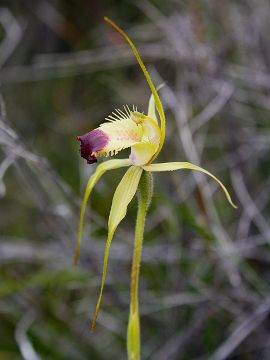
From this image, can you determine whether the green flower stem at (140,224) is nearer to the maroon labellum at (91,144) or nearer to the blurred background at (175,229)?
the maroon labellum at (91,144)

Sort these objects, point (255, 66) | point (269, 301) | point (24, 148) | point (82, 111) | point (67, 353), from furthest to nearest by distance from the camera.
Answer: point (82, 111), point (255, 66), point (67, 353), point (269, 301), point (24, 148)

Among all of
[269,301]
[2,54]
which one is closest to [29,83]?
[2,54]

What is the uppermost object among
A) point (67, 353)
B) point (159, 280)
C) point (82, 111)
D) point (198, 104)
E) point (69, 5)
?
point (69, 5)

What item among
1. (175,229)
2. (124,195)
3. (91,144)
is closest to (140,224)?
(124,195)

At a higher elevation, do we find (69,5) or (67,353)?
(69,5)

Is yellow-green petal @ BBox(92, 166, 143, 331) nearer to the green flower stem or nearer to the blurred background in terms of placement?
the green flower stem

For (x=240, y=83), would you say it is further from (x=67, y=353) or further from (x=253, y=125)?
(x=67, y=353)

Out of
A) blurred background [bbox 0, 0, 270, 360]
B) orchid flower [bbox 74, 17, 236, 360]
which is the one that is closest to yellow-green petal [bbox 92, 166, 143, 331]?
orchid flower [bbox 74, 17, 236, 360]

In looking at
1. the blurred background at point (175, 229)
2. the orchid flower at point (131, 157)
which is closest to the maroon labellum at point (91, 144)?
the orchid flower at point (131, 157)
